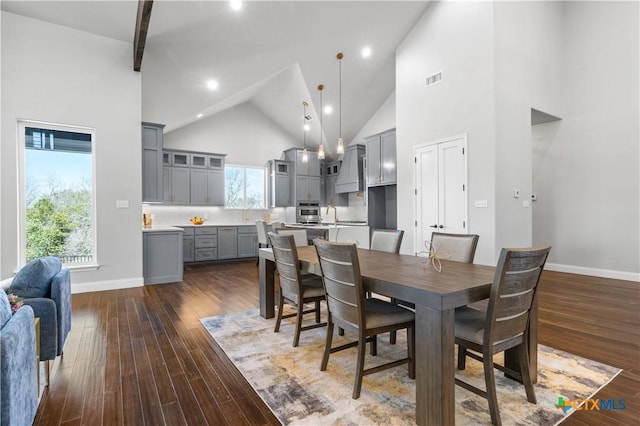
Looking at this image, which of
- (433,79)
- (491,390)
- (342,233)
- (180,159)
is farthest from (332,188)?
(491,390)

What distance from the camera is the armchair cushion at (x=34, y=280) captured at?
Answer: 211 cm

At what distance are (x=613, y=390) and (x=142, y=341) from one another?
3450mm

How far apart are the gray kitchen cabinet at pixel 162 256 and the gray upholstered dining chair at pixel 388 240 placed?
332cm

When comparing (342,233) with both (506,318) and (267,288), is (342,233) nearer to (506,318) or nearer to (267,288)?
(267,288)

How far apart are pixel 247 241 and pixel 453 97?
519cm

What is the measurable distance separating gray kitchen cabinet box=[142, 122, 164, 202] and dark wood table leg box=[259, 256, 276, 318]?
3110mm

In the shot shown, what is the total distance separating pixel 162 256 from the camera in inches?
199

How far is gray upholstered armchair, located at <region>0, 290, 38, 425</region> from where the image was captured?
3.69 ft

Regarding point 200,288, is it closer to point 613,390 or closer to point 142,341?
point 142,341

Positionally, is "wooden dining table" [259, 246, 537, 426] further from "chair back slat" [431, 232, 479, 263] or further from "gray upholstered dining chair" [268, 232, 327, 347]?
"gray upholstered dining chair" [268, 232, 327, 347]

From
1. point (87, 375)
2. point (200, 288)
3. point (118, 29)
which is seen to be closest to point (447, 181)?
point (200, 288)

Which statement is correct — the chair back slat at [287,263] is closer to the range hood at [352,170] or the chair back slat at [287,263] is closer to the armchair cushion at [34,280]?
the armchair cushion at [34,280]

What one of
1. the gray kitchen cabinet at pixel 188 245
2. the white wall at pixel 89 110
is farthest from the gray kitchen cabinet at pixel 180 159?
the white wall at pixel 89 110

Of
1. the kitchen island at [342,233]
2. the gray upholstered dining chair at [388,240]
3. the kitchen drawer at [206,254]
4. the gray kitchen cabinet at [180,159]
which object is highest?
the gray kitchen cabinet at [180,159]
